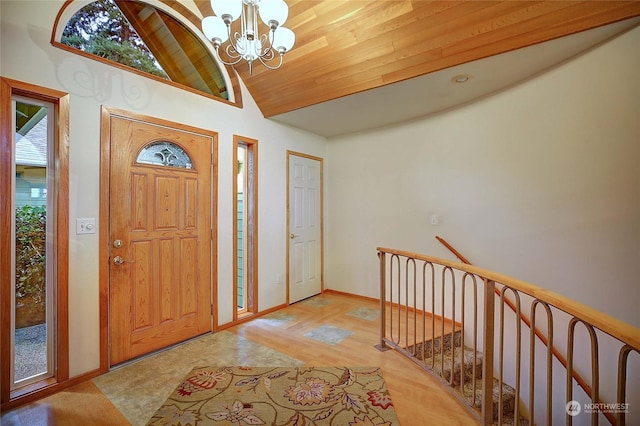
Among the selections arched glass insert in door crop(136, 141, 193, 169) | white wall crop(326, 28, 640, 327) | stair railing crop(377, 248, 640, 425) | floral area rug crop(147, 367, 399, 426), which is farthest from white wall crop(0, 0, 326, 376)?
white wall crop(326, 28, 640, 327)

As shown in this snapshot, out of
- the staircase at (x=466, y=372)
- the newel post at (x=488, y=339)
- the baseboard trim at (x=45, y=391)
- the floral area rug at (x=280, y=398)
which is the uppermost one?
the newel post at (x=488, y=339)

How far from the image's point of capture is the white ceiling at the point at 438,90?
82.5 inches

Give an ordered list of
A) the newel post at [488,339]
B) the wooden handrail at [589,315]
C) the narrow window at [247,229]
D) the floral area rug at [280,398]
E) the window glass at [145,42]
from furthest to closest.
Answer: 1. the narrow window at [247,229]
2. the window glass at [145,42]
3. the floral area rug at [280,398]
4. the newel post at [488,339]
5. the wooden handrail at [589,315]

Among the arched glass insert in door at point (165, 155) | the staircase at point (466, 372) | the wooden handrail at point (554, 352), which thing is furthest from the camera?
the arched glass insert in door at point (165, 155)

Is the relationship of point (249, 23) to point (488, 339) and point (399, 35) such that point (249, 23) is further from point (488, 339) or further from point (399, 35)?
point (488, 339)

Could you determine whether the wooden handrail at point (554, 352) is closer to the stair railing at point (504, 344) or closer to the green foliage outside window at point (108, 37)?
the stair railing at point (504, 344)

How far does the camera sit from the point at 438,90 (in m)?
2.80

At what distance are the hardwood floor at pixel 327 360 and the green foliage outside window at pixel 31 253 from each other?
73 centimetres

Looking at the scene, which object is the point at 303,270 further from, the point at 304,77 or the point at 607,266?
the point at 607,266

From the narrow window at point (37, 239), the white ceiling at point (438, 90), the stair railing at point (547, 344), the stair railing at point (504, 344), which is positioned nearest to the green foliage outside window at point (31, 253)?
the narrow window at point (37, 239)

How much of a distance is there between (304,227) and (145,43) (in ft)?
8.81

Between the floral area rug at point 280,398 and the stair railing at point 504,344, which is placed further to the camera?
the floral area rug at point 280,398

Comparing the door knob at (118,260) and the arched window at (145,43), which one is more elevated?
the arched window at (145,43)

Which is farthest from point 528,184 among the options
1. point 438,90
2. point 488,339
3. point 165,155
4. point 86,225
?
point 86,225
